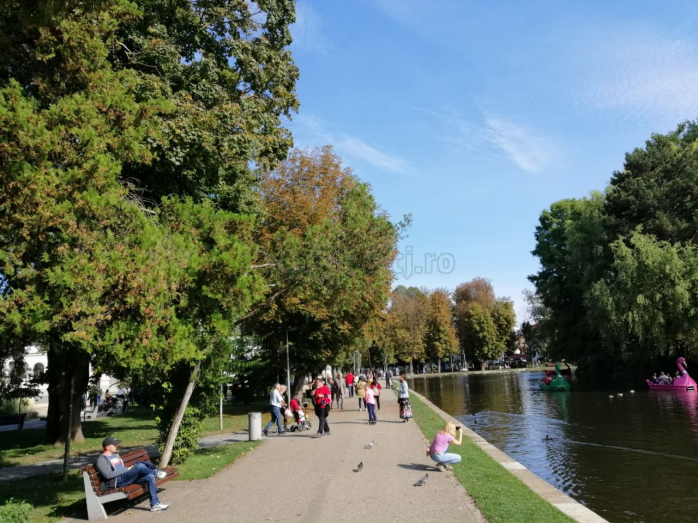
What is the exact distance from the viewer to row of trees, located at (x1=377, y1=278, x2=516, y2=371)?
81.1 meters

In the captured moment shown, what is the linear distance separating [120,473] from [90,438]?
12375 mm

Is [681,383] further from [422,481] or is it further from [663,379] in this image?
[422,481]

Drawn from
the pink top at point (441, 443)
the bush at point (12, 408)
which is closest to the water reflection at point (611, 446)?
the pink top at point (441, 443)

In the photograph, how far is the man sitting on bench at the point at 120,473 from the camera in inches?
332

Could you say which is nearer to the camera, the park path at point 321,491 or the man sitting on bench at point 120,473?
the park path at point 321,491

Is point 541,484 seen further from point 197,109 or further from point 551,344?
point 551,344

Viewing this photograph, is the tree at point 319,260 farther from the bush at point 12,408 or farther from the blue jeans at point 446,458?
the bush at point 12,408

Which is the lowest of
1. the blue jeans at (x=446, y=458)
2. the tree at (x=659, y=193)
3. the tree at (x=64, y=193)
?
the blue jeans at (x=446, y=458)

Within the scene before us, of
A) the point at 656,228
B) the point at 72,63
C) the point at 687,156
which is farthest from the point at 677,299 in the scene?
the point at 72,63

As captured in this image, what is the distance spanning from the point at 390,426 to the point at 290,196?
481 inches

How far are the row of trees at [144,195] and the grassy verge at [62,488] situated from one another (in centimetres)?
83

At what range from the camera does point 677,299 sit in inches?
1287

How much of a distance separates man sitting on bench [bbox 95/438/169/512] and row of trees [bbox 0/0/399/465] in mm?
1477

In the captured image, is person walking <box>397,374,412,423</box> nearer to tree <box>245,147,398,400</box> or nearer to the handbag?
the handbag
